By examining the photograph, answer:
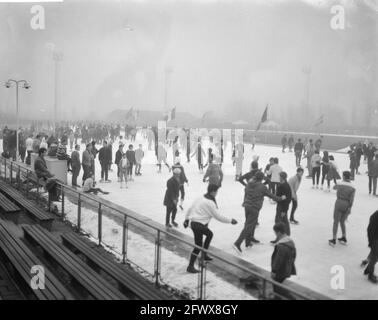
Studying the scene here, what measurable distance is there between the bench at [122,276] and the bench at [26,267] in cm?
67

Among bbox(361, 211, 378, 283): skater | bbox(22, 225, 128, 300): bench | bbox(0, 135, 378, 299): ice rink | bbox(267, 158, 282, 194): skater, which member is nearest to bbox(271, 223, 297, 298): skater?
bbox(0, 135, 378, 299): ice rink

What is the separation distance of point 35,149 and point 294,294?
50.5 ft

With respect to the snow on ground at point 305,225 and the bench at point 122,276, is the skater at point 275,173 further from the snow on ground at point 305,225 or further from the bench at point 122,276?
the bench at point 122,276

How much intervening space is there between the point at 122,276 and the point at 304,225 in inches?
225

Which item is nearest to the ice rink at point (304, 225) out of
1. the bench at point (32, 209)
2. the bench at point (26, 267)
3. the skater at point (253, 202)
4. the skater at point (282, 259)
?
the skater at point (253, 202)

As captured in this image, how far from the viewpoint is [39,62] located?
94.8m

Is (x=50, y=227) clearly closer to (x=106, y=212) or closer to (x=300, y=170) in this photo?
(x=106, y=212)

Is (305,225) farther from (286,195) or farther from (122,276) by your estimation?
(122,276)

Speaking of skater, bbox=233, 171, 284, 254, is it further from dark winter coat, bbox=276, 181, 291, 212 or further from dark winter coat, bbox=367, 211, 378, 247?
dark winter coat, bbox=367, 211, 378, 247

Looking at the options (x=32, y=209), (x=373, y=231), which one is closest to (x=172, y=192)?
(x=32, y=209)

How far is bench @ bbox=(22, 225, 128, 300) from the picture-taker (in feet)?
15.3

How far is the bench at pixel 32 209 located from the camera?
7781mm

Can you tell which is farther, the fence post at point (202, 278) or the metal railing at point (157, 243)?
the fence post at point (202, 278)
